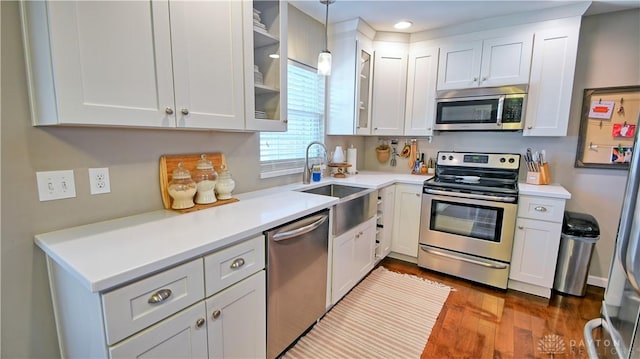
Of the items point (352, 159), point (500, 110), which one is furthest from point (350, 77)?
point (500, 110)

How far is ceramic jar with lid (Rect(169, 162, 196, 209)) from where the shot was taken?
1.59 m

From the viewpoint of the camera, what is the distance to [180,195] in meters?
1.59

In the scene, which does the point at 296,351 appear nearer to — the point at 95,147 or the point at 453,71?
the point at 95,147

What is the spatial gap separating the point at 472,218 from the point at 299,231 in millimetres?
1792

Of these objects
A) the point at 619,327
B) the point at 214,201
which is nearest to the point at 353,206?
the point at 214,201

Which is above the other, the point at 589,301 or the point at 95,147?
the point at 95,147

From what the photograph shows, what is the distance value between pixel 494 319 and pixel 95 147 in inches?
109

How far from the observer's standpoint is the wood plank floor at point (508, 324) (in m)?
A: 1.85

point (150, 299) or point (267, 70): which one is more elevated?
point (267, 70)

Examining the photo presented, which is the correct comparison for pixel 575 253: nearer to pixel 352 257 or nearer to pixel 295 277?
pixel 352 257

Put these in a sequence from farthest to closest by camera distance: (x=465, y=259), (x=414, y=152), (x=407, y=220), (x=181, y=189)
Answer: (x=414, y=152) → (x=407, y=220) → (x=465, y=259) → (x=181, y=189)

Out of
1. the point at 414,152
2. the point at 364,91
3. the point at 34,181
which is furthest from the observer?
the point at 414,152

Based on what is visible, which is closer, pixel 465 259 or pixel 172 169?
pixel 172 169

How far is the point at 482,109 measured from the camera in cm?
273
